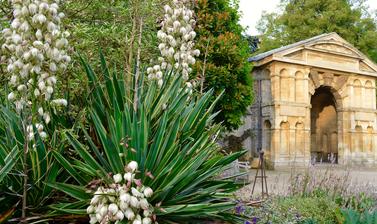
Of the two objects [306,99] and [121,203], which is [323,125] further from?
[121,203]

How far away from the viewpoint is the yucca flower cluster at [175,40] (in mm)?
3574

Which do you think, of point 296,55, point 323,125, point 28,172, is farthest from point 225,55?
point 323,125

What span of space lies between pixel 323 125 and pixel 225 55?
14.6 m

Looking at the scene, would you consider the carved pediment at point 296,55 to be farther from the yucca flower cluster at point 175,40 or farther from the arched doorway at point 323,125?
the yucca flower cluster at point 175,40

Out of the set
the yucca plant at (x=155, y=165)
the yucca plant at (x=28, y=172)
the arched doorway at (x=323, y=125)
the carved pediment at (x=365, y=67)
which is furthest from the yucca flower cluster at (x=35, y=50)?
the arched doorway at (x=323, y=125)

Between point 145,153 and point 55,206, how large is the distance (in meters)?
0.64

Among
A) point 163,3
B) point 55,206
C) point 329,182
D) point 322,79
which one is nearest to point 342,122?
point 322,79

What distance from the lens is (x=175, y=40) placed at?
368 centimetres

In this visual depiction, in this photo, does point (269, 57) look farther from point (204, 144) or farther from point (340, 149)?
point (204, 144)

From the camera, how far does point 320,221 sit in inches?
198

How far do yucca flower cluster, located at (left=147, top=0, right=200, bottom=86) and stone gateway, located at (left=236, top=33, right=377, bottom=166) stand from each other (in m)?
13.7

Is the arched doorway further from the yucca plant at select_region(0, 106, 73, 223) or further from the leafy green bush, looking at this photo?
the yucca plant at select_region(0, 106, 73, 223)

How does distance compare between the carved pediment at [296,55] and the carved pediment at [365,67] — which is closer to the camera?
the carved pediment at [296,55]

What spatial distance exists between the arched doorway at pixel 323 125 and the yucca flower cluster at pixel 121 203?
22375 millimetres
